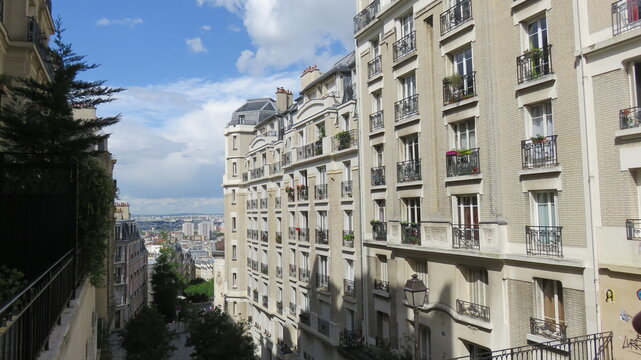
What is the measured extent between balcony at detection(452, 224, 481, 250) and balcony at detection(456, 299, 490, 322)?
180 centimetres

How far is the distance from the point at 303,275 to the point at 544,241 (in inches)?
727

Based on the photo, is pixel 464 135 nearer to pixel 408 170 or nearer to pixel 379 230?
pixel 408 170

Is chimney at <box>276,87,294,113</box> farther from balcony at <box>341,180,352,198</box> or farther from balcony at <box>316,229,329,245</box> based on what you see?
balcony at <box>341,180,352,198</box>

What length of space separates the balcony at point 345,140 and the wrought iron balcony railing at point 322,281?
725cm

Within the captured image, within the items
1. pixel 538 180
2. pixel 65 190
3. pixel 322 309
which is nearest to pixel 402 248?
pixel 538 180

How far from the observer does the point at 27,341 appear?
4520 millimetres

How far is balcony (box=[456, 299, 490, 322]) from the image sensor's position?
14.2m

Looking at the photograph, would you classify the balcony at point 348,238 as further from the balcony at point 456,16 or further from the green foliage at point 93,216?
the green foliage at point 93,216

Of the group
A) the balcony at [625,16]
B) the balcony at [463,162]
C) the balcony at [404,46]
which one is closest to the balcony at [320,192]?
the balcony at [404,46]

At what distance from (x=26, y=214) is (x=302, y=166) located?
67.3ft

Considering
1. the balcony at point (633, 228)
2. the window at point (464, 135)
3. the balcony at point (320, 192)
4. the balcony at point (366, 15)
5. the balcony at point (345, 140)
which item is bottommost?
the balcony at point (633, 228)

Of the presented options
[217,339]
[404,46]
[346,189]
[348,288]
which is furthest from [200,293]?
[404,46]

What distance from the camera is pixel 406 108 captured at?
59.7 feet

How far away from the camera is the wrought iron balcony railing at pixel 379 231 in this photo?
20234 mm
